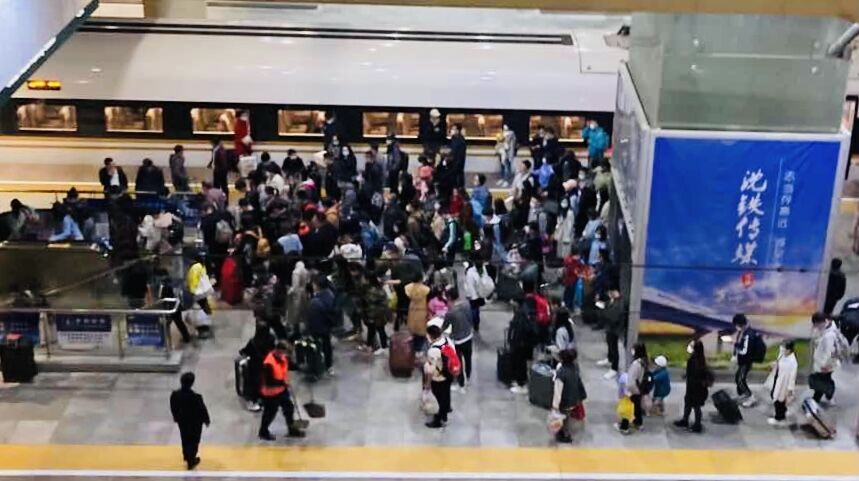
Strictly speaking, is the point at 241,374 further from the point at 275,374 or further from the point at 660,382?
the point at 660,382

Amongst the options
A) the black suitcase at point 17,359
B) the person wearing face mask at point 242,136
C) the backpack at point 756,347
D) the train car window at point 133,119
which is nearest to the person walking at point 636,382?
the backpack at point 756,347

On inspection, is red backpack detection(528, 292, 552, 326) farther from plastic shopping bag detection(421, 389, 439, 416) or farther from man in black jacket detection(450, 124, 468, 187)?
man in black jacket detection(450, 124, 468, 187)

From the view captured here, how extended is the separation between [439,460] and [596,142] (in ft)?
24.8

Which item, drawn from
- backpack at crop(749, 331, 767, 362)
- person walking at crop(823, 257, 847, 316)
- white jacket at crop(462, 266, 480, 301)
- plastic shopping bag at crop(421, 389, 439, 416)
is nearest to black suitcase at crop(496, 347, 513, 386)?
white jacket at crop(462, 266, 480, 301)

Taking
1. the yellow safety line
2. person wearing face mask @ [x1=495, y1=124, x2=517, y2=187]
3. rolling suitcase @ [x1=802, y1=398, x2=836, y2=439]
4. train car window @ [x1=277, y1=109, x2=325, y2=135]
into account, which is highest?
train car window @ [x1=277, y1=109, x2=325, y2=135]

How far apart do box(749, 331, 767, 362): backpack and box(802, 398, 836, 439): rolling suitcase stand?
2.35 feet

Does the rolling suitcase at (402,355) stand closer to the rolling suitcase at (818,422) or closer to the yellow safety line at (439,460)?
the yellow safety line at (439,460)

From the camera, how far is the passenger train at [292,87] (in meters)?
19.9

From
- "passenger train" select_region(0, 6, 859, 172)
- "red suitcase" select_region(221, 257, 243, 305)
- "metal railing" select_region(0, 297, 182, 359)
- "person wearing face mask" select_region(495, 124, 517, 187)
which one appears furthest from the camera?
"passenger train" select_region(0, 6, 859, 172)

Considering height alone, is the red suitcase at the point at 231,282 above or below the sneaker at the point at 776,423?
above

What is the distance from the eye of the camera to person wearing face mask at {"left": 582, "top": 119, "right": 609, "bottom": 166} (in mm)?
19094

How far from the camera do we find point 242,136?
64.8 feet

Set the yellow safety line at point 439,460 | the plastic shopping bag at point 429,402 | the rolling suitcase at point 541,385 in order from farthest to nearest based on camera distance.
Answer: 1. the rolling suitcase at point 541,385
2. the plastic shopping bag at point 429,402
3. the yellow safety line at point 439,460

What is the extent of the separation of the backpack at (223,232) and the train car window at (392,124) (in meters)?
4.57
